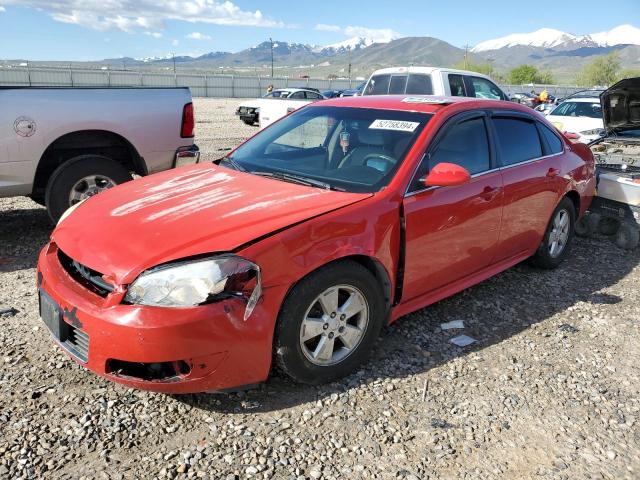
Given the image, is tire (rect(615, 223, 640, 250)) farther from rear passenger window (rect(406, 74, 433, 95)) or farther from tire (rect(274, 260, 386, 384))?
rear passenger window (rect(406, 74, 433, 95))

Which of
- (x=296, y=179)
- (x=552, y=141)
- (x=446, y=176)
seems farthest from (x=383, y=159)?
(x=552, y=141)

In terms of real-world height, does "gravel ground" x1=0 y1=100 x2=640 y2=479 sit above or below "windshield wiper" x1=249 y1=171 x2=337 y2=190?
below

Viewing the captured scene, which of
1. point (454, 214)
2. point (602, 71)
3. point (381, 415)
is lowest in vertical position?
point (381, 415)

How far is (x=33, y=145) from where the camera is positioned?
531cm

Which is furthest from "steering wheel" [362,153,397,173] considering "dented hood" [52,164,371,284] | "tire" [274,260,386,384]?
"tire" [274,260,386,384]

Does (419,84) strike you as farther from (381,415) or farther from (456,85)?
(381,415)

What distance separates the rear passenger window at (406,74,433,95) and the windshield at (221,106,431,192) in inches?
256

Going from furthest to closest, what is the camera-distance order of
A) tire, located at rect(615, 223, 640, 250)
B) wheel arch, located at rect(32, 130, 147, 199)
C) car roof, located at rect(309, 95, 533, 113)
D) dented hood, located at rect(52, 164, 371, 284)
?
tire, located at rect(615, 223, 640, 250)
wheel arch, located at rect(32, 130, 147, 199)
car roof, located at rect(309, 95, 533, 113)
dented hood, located at rect(52, 164, 371, 284)

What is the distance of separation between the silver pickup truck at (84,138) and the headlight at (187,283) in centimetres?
337

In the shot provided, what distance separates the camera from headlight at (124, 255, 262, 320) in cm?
261

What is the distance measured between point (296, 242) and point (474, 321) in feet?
6.56

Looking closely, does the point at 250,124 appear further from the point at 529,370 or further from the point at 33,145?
the point at 529,370

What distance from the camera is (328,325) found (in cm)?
310

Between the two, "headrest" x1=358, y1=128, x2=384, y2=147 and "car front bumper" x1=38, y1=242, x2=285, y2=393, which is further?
"headrest" x1=358, y1=128, x2=384, y2=147
